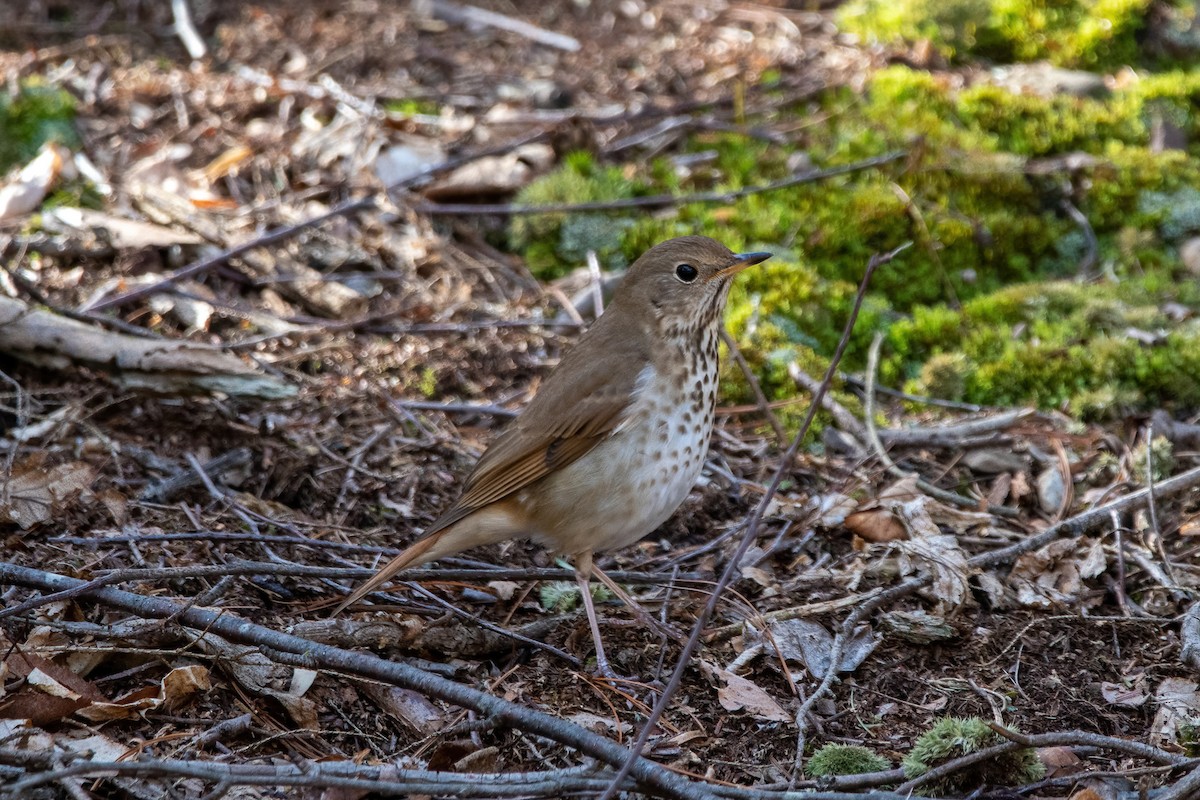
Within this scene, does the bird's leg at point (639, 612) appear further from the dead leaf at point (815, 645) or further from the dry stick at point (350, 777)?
the dry stick at point (350, 777)

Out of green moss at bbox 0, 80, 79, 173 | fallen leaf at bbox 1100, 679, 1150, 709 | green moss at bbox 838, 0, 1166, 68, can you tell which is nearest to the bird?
fallen leaf at bbox 1100, 679, 1150, 709

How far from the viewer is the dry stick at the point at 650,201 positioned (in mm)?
6117

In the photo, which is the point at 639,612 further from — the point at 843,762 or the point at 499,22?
the point at 499,22

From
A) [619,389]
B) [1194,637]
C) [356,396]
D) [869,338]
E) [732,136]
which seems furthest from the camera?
[732,136]

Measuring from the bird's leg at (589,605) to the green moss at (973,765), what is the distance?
947mm

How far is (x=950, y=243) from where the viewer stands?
612 cm

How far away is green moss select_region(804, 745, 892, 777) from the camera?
3.14 metres

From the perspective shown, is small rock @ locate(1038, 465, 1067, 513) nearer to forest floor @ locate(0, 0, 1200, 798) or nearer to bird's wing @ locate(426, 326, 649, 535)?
forest floor @ locate(0, 0, 1200, 798)

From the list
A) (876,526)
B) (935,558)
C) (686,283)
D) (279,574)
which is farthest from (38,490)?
(935,558)

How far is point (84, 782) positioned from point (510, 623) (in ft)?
5.08

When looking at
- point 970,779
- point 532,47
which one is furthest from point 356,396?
point 532,47

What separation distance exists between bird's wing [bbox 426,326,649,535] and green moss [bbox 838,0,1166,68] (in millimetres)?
4830

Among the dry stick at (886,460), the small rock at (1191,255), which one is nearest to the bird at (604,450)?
the dry stick at (886,460)

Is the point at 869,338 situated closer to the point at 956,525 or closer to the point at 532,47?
the point at 956,525
